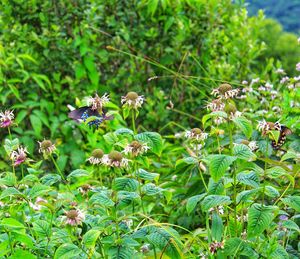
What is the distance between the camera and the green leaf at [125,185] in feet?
5.50

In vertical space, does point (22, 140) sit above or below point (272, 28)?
above

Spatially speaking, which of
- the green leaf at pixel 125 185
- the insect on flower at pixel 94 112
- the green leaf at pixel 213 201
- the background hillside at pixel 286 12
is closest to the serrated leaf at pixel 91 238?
the green leaf at pixel 125 185

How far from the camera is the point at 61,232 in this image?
1.67 m

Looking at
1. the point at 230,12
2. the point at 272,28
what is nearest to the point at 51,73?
the point at 230,12

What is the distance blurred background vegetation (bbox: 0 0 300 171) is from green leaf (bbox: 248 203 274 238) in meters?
2.25

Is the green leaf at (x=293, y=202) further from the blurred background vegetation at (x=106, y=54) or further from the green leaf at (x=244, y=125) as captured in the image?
the blurred background vegetation at (x=106, y=54)

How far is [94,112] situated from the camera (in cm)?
199

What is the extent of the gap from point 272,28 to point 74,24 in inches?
962

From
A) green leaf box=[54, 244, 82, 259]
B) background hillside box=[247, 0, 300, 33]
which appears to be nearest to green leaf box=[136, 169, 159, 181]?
green leaf box=[54, 244, 82, 259]

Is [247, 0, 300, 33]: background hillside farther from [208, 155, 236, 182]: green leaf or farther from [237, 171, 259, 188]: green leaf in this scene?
[208, 155, 236, 182]: green leaf

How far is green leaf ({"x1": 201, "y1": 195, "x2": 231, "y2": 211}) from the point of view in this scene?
1630mm

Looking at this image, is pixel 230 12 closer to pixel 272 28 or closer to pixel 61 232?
pixel 61 232

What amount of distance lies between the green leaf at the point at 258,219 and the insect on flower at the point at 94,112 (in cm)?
50

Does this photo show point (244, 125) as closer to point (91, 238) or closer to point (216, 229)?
point (216, 229)
